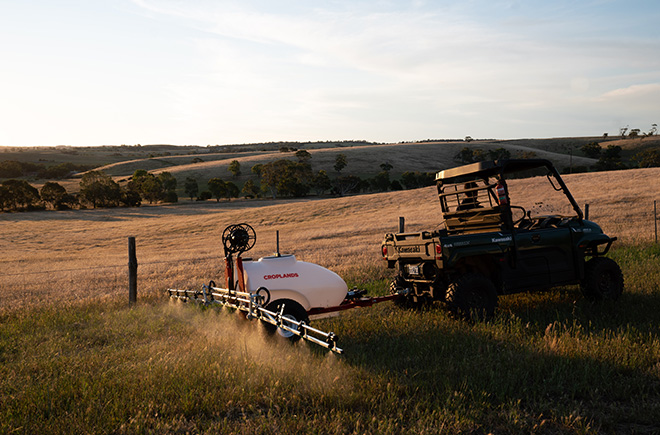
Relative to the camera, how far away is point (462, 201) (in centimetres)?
928

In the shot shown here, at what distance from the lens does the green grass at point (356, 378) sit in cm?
439

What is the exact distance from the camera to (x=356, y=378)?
5332 mm

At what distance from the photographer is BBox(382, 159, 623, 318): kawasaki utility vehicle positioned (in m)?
7.58

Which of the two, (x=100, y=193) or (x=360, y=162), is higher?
(x=360, y=162)

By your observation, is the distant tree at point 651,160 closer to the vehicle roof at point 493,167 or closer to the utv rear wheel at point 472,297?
the vehicle roof at point 493,167

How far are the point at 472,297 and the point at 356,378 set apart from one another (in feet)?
9.60

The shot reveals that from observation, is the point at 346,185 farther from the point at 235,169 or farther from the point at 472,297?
the point at 472,297

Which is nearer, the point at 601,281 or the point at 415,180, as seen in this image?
the point at 601,281

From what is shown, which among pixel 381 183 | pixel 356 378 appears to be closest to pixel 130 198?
pixel 381 183

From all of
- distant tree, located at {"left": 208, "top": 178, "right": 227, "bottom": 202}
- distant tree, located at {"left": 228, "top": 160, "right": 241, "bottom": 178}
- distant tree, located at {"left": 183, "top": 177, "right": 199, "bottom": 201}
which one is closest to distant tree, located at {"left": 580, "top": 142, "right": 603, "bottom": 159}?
distant tree, located at {"left": 228, "top": 160, "right": 241, "bottom": 178}

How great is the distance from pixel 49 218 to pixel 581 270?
63.2 m

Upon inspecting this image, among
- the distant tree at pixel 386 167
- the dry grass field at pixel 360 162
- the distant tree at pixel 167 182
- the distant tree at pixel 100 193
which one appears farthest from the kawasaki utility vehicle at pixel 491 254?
the distant tree at pixel 386 167

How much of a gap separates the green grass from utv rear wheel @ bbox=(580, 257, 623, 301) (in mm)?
493

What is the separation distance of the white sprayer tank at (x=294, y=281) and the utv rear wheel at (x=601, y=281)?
172 inches
